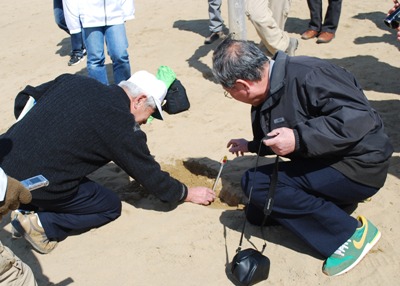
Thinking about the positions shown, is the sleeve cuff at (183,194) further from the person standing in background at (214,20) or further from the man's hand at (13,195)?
the person standing in background at (214,20)

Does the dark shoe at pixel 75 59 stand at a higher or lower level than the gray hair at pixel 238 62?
lower

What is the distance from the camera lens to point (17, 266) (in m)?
2.46

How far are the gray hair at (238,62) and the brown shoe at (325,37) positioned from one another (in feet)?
13.9

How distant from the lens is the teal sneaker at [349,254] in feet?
9.46

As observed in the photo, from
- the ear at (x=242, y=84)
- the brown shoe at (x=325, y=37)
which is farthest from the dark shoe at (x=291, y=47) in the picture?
the ear at (x=242, y=84)

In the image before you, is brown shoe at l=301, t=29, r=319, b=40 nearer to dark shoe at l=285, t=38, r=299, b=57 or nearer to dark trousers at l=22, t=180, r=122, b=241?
dark shoe at l=285, t=38, r=299, b=57

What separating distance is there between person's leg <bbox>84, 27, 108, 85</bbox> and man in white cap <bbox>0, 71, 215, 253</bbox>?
1.89 metres

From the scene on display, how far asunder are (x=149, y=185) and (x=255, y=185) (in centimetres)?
77

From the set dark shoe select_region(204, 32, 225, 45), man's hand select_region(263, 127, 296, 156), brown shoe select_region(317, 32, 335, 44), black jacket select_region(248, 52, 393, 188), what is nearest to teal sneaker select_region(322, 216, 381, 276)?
black jacket select_region(248, 52, 393, 188)

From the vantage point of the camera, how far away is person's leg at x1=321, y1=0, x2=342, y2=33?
661cm

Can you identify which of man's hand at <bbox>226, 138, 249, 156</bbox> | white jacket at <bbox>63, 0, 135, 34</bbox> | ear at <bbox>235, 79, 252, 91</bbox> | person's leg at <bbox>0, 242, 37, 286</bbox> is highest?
ear at <bbox>235, 79, 252, 91</bbox>

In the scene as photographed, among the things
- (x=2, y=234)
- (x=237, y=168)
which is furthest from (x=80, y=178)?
(x=237, y=168)

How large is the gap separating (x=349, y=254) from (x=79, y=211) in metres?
1.82

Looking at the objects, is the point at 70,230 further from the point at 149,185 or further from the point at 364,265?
the point at 364,265
